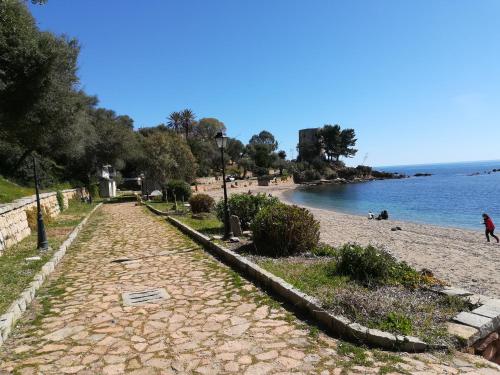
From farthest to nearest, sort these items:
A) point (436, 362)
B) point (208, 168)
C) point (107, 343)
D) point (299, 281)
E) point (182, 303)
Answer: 1. point (208, 168)
2. point (299, 281)
3. point (182, 303)
4. point (107, 343)
5. point (436, 362)

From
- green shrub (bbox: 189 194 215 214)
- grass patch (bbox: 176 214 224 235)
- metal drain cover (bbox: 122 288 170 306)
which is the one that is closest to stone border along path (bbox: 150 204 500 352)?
metal drain cover (bbox: 122 288 170 306)

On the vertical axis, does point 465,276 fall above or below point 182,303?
below

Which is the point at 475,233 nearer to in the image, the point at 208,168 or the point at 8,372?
the point at 8,372

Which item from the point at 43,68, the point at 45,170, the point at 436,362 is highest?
the point at 43,68

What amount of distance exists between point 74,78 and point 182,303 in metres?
11.3

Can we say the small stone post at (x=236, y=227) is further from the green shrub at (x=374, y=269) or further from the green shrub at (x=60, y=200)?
the green shrub at (x=60, y=200)

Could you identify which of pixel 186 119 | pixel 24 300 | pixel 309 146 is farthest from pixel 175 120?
pixel 24 300

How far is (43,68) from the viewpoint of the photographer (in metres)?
11.3

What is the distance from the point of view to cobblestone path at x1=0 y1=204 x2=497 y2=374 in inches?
158

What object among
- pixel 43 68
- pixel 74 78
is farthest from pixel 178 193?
pixel 43 68

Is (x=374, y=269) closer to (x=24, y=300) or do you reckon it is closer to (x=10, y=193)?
(x=24, y=300)

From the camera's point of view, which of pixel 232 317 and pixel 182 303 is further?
pixel 182 303

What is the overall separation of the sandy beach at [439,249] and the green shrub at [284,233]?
4379 mm

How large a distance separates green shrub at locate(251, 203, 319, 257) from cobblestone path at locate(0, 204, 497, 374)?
159 centimetres
